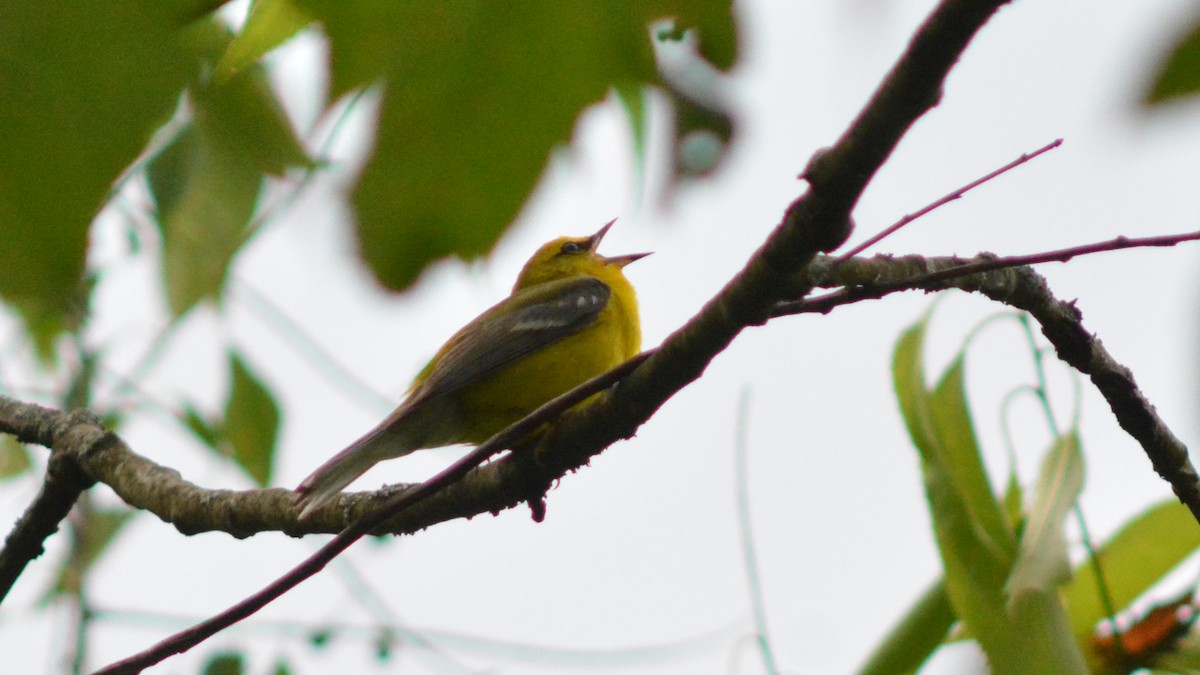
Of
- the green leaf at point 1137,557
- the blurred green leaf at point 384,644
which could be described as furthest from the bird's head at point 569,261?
the green leaf at point 1137,557

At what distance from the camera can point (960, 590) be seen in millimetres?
2986

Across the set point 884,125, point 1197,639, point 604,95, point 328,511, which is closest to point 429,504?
point 328,511

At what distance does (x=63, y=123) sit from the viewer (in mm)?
803

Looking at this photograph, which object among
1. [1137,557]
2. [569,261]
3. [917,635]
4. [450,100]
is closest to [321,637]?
[569,261]

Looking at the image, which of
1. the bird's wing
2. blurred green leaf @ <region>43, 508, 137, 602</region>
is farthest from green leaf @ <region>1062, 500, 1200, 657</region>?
blurred green leaf @ <region>43, 508, 137, 602</region>

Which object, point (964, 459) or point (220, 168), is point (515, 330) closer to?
point (964, 459)

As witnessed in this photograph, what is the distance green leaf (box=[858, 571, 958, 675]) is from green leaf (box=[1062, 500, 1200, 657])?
437 millimetres

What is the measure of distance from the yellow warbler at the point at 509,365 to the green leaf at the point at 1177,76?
3211 millimetres

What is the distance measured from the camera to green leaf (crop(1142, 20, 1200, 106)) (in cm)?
60

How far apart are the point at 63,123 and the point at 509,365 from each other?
3.99 m

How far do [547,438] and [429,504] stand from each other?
0.55 m

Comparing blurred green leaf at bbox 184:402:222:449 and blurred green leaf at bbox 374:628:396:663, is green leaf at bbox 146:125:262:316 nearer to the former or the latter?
blurred green leaf at bbox 184:402:222:449

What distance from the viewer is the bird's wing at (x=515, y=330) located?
4.59m

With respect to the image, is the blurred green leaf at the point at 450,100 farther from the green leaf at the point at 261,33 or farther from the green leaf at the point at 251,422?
the green leaf at the point at 251,422
